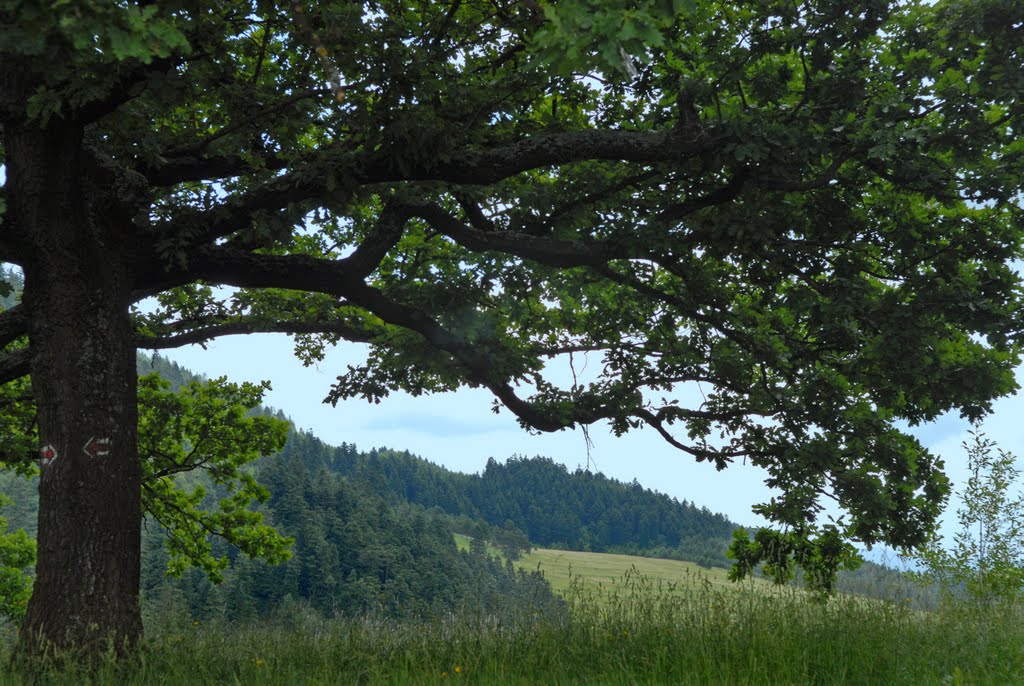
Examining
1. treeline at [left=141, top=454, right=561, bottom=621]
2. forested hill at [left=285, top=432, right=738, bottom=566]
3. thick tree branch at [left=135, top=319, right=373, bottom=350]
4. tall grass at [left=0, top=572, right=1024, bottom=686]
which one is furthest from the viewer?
forested hill at [left=285, top=432, right=738, bottom=566]

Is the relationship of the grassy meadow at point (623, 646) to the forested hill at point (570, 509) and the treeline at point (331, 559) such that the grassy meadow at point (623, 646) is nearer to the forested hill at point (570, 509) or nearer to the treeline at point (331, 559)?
the treeline at point (331, 559)

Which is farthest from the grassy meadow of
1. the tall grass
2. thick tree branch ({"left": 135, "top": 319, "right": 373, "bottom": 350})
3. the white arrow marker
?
thick tree branch ({"left": 135, "top": 319, "right": 373, "bottom": 350})

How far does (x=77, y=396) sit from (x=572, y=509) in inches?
7160

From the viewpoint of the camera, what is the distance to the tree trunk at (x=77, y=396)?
26.6 ft

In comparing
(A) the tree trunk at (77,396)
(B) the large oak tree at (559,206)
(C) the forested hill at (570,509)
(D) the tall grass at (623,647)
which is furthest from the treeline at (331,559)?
(D) the tall grass at (623,647)

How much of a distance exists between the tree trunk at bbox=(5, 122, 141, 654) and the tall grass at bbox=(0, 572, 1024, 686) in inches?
33.4

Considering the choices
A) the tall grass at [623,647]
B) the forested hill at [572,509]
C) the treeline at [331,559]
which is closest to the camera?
the tall grass at [623,647]

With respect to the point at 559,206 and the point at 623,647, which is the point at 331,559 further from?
the point at 623,647

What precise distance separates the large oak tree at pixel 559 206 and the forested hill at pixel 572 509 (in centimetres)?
12932

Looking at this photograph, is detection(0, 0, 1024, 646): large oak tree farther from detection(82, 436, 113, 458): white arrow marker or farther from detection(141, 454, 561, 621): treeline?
detection(141, 454, 561, 621): treeline

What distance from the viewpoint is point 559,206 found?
11.0 meters

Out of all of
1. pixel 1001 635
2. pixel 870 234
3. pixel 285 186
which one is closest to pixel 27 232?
pixel 285 186

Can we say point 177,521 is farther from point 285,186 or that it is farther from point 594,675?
point 594,675

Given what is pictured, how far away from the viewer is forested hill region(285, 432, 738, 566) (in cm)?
15575
